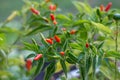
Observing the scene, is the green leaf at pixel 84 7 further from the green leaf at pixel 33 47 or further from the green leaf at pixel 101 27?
the green leaf at pixel 33 47

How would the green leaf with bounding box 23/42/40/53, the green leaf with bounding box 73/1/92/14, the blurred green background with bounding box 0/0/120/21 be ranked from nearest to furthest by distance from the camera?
1. the green leaf with bounding box 23/42/40/53
2. the green leaf with bounding box 73/1/92/14
3. the blurred green background with bounding box 0/0/120/21

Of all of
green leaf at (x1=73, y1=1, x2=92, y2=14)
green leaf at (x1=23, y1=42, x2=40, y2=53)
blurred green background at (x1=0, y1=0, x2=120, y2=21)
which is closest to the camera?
green leaf at (x1=23, y1=42, x2=40, y2=53)

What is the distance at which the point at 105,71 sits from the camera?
1.23 m

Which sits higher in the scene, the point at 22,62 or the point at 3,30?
the point at 3,30

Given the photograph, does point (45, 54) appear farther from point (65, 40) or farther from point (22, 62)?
point (22, 62)

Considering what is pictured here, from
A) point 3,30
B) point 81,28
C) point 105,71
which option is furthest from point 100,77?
point 3,30

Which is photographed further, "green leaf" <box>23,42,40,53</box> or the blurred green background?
the blurred green background

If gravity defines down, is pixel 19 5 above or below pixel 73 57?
above

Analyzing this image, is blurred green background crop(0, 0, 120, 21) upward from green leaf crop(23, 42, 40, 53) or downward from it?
upward

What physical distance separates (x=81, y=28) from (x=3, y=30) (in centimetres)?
41

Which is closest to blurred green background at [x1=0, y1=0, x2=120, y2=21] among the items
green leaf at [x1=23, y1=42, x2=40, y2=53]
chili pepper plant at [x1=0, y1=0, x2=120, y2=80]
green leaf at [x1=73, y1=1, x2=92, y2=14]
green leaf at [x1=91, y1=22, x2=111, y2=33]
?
green leaf at [x1=73, y1=1, x2=92, y2=14]

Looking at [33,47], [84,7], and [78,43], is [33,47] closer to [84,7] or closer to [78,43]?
[78,43]

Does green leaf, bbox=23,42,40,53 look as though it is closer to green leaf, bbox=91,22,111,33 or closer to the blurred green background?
green leaf, bbox=91,22,111,33

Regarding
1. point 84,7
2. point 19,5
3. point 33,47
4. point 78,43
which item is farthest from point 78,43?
point 19,5
